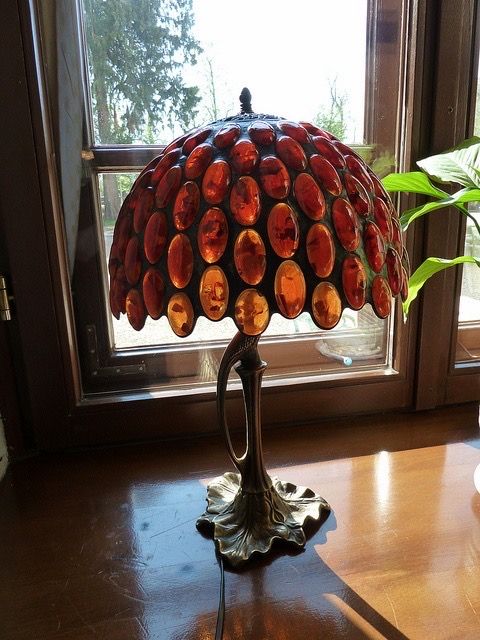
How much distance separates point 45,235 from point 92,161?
0.53ft

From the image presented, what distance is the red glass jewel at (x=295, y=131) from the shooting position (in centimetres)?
50

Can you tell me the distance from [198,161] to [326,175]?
0.42 ft

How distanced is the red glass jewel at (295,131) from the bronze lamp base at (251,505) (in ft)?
0.79

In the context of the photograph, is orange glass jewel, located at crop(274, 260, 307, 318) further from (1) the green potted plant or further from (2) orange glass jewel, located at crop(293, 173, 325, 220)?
(1) the green potted plant

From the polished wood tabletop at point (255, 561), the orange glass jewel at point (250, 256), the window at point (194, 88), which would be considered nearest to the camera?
the orange glass jewel at point (250, 256)

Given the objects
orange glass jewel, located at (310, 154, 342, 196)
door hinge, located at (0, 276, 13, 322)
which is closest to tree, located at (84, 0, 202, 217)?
door hinge, located at (0, 276, 13, 322)

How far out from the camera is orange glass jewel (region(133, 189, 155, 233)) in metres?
0.50

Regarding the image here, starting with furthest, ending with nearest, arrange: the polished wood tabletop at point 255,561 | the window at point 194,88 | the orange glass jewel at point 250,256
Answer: the window at point 194,88 < the polished wood tabletop at point 255,561 < the orange glass jewel at point 250,256

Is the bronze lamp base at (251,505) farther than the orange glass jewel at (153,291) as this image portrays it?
Yes

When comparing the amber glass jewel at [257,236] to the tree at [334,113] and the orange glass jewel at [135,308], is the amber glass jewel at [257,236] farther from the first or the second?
the tree at [334,113]

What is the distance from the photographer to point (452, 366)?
1038 millimetres

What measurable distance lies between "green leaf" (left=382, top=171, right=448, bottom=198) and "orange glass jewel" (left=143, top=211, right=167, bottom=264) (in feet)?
1.48

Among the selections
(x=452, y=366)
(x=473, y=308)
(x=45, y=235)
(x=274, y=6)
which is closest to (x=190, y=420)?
(x=45, y=235)

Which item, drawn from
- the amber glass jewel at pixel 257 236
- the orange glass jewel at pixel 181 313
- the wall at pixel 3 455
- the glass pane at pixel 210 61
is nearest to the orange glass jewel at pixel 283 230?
the amber glass jewel at pixel 257 236
